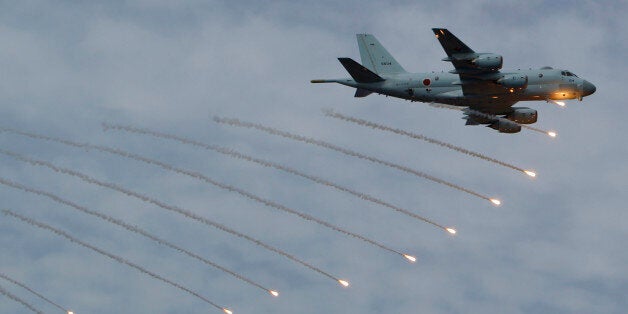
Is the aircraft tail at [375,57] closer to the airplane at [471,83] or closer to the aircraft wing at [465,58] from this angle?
the airplane at [471,83]

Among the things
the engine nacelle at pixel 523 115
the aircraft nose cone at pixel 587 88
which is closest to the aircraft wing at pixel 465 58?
the engine nacelle at pixel 523 115

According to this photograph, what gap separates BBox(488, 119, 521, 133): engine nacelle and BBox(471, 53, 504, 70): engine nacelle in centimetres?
945

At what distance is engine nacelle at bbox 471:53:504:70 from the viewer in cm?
8531

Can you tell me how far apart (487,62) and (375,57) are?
13.8 meters

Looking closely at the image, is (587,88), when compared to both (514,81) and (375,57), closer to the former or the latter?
(514,81)

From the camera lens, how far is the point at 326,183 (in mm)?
82875

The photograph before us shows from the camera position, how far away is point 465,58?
85.7 m

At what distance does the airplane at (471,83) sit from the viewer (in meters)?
86.0

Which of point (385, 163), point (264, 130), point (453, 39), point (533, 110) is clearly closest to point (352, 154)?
point (385, 163)

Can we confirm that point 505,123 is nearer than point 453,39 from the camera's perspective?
No

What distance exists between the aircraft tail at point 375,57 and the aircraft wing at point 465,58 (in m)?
8.06

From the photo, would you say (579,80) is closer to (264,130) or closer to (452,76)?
(452,76)

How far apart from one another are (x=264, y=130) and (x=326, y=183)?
319 inches

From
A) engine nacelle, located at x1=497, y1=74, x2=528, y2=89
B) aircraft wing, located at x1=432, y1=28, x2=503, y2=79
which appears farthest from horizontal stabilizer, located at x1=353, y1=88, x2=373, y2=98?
engine nacelle, located at x1=497, y1=74, x2=528, y2=89
